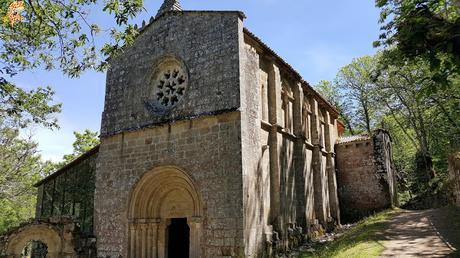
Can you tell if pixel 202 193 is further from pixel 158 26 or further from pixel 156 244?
pixel 158 26

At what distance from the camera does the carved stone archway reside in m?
13.6

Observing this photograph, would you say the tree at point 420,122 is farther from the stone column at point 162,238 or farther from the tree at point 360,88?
the stone column at point 162,238

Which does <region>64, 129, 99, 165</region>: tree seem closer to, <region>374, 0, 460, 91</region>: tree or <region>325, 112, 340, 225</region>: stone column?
<region>325, 112, 340, 225</region>: stone column

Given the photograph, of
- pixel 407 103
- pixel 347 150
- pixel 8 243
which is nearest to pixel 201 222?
pixel 8 243

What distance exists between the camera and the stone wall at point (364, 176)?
20.3m

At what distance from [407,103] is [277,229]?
55.7 feet

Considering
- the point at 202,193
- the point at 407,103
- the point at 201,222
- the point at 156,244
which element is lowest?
the point at 156,244

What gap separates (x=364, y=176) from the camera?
20.9 meters

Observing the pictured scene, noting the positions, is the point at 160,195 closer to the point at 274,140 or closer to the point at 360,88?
the point at 274,140

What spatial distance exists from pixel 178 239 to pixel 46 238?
4732 mm

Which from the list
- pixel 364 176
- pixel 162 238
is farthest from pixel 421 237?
pixel 364 176

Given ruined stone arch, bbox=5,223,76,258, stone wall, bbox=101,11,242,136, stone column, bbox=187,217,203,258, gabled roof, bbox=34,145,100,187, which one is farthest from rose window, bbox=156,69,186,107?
ruined stone arch, bbox=5,223,76,258

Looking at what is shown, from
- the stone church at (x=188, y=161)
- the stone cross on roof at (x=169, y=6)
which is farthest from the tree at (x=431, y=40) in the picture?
the stone cross on roof at (x=169, y=6)

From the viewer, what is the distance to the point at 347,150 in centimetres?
2181
